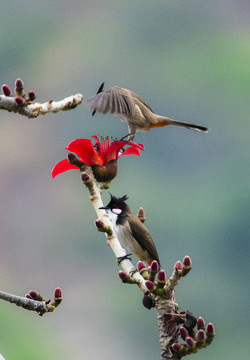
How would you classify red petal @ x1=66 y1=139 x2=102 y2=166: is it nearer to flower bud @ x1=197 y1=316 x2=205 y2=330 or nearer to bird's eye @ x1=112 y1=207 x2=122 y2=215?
bird's eye @ x1=112 y1=207 x2=122 y2=215

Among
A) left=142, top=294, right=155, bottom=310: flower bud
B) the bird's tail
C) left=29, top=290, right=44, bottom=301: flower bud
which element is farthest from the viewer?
the bird's tail

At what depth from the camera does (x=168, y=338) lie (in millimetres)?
988

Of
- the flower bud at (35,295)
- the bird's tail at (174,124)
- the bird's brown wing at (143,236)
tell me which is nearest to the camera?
the flower bud at (35,295)

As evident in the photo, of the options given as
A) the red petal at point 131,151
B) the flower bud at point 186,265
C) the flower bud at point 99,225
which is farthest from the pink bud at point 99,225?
the red petal at point 131,151

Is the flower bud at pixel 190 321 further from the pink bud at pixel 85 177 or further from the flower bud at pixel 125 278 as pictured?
the pink bud at pixel 85 177

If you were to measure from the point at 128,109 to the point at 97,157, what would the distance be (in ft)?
1.53

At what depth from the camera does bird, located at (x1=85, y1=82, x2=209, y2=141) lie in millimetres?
1509

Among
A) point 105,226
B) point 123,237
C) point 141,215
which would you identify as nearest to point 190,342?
point 105,226

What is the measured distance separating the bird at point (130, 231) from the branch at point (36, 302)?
0.28 meters

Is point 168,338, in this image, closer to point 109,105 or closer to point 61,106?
point 61,106

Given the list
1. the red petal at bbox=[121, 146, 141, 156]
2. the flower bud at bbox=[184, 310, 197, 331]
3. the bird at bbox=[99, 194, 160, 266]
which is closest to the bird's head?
the bird at bbox=[99, 194, 160, 266]

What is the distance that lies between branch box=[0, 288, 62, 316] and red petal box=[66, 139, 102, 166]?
0.98ft

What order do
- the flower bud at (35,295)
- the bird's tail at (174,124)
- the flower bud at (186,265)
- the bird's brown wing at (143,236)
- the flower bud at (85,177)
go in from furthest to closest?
1. the bird's tail at (174,124)
2. the bird's brown wing at (143,236)
3. the flower bud at (35,295)
4. the flower bud at (85,177)
5. the flower bud at (186,265)

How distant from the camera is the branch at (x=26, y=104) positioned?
1.14m
